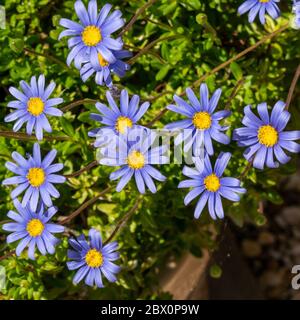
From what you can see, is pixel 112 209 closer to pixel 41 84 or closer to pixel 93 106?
pixel 93 106

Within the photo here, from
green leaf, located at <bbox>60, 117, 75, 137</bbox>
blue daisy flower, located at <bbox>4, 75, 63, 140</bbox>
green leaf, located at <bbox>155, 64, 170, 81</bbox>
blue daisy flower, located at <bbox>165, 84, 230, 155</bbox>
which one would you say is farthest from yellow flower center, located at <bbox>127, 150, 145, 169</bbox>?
green leaf, located at <bbox>155, 64, 170, 81</bbox>

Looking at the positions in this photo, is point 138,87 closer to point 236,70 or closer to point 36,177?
point 236,70

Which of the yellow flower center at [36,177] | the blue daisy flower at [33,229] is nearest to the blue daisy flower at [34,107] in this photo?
the yellow flower center at [36,177]

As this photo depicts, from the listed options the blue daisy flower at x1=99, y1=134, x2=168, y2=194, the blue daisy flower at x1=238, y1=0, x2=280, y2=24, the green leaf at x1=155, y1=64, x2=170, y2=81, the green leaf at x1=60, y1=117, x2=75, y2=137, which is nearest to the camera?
the blue daisy flower at x1=99, y1=134, x2=168, y2=194

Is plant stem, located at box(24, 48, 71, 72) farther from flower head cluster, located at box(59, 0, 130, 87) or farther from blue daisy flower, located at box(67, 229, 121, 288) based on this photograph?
blue daisy flower, located at box(67, 229, 121, 288)

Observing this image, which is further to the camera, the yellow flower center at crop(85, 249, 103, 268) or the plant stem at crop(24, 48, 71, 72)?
the plant stem at crop(24, 48, 71, 72)

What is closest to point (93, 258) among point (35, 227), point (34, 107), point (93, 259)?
point (93, 259)

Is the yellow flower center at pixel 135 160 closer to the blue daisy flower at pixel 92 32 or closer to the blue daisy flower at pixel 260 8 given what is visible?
the blue daisy flower at pixel 92 32
